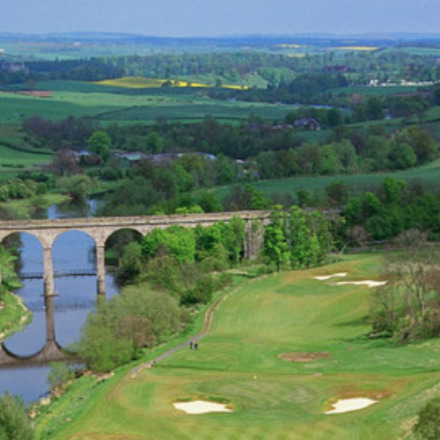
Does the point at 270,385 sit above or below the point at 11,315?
above

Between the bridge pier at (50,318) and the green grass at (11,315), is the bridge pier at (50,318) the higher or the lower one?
the lower one

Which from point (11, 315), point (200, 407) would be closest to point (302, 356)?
point (200, 407)

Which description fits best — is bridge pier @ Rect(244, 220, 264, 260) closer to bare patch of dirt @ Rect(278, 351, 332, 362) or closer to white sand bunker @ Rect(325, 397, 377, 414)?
bare patch of dirt @ Rect(278, 351, 332, 362)

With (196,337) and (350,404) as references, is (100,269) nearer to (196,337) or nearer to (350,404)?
(196,337)

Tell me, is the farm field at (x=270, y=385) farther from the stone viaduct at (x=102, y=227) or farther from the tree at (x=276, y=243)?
the stone viaduct at (x=102, y=227)

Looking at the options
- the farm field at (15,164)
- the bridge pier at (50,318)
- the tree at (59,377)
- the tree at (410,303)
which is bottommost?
the bridge pier at (50,318)

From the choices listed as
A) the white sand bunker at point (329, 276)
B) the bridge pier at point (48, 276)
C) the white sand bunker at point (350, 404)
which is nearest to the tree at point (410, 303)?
the white sand bunker at point (329, 276)

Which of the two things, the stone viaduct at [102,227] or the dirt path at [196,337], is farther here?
the stone viaduct at [102,227]
